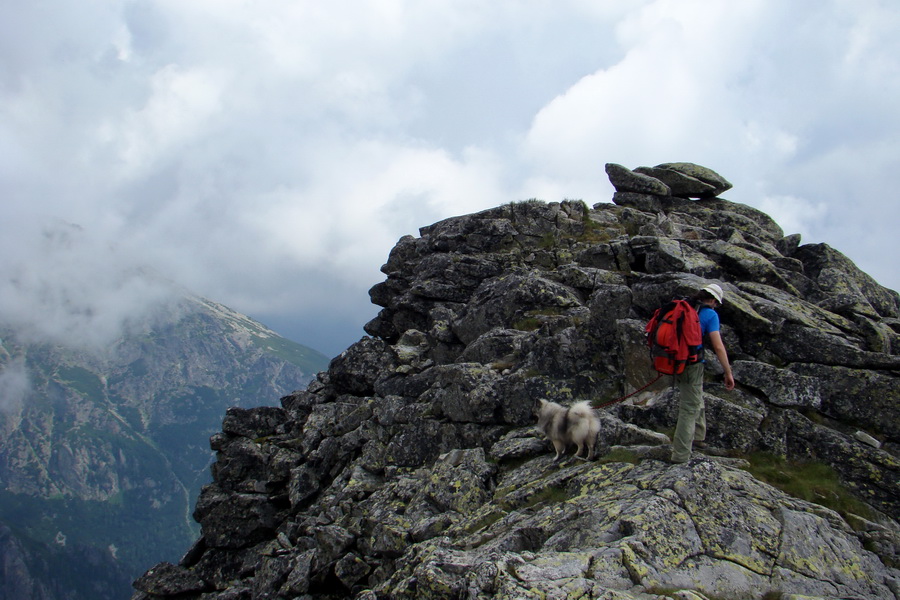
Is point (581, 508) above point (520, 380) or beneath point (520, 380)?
beneath

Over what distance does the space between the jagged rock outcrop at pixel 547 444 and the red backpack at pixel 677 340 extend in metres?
2.35

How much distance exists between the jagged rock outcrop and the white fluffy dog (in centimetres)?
48

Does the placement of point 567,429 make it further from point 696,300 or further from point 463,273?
point 463,273

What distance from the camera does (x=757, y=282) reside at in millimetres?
25297

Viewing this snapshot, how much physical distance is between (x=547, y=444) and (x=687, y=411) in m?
5.99

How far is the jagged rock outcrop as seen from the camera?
9906mm

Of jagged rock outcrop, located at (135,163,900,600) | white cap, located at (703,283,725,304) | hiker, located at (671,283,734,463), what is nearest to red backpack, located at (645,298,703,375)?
hiker, located at (671,283,734,463)

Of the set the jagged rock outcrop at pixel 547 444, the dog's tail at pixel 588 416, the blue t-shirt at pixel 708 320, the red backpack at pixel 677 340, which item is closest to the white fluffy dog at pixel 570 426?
the dog's tail at pixel 588 416

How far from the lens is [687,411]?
12.1 m

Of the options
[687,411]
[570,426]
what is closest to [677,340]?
[687,411]

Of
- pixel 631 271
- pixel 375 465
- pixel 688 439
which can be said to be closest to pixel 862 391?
pixel 688 439

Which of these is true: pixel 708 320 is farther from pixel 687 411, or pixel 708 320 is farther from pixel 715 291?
pixel 687 411

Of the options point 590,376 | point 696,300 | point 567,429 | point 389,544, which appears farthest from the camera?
point 590,376

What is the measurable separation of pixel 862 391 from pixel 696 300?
24.6 feet
